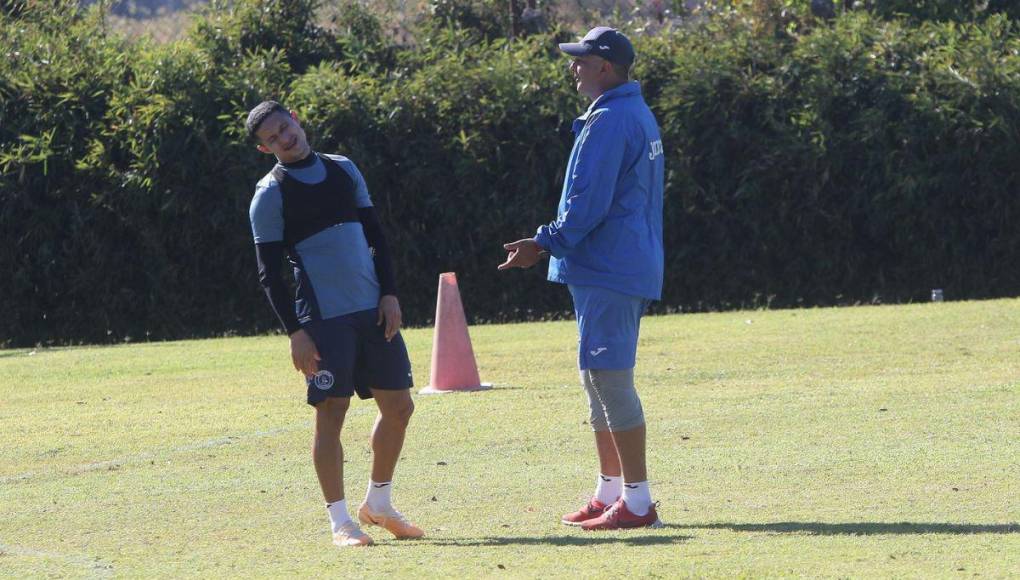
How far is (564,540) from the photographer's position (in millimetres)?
6355

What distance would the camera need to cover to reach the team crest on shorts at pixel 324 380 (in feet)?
21.2

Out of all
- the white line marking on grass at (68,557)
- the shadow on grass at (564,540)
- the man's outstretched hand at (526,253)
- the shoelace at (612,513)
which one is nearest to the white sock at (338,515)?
the shadow on grass at (564,540)

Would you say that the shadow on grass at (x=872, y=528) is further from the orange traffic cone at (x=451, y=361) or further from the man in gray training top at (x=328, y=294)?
the orange traffic cone at (x=451, y=361)

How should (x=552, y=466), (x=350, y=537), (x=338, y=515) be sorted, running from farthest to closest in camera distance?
1. (x=552, y=466)
2. (x=338, y=515)
3. (x=350, y=537)

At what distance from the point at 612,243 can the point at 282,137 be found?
1.37 meters

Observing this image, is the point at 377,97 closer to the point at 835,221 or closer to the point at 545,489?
the point at 835,221

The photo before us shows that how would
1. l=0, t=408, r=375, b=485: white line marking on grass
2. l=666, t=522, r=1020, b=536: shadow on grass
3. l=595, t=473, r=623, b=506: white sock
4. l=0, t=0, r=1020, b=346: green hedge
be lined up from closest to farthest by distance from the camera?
l=666, t=522, r=1020, b=536: shadow on grass < l=595, t=473, r=623, b=506: white sock < l=0, t=408, r=375, b=485: white line marking on grass < l=0, t=0, r=1020, b=346: green hedge

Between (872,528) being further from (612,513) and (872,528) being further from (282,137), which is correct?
(282,137)

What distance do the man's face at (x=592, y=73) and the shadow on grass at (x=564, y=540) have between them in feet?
5.77

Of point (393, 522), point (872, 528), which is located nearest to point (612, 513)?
point (393, 522)

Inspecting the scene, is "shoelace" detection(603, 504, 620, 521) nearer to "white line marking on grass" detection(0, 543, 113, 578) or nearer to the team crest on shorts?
the team crest on shorts

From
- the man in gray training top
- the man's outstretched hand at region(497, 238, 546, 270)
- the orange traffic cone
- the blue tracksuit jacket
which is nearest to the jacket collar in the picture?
the blue tracksuit jacket

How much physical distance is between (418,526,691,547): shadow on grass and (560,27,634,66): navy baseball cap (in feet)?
6.17

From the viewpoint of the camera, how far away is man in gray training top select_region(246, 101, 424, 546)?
6.46 meters
